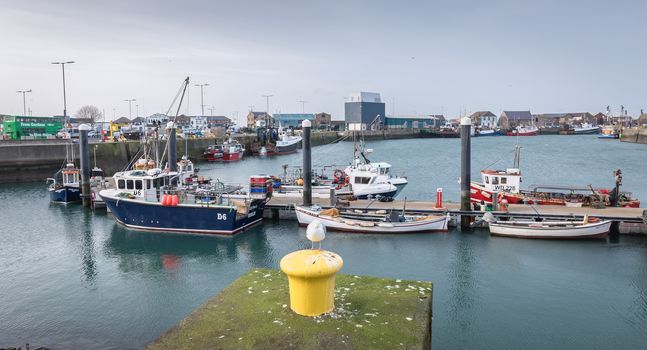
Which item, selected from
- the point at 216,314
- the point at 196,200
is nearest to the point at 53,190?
the point at 196,200

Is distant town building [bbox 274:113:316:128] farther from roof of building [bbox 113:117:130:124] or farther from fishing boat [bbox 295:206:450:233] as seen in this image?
fishing boat [bbox 295:206:450:233]

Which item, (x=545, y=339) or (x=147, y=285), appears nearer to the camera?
(x=545, y=339)

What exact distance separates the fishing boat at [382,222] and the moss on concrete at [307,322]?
15833mm

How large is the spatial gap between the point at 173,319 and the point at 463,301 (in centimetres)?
942

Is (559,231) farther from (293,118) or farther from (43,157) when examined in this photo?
(293,118)

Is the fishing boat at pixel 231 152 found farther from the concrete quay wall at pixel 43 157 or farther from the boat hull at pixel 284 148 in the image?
the concrete quay wall at pixel 43 157

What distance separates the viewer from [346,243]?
23.8 m

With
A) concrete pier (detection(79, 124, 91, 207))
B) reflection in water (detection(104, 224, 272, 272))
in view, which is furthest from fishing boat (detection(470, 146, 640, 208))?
concrete pier (detection(79, 124, 91, 207))

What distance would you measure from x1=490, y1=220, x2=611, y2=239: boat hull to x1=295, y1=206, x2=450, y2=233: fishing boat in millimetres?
2992

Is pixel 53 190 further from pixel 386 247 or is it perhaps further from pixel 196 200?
pixel 386 247

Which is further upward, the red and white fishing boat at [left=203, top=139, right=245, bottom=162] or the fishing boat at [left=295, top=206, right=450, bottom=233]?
the red and white fishing boat at [left=203, top=139, right=245, bottom=162]

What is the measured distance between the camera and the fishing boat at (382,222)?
24.6m

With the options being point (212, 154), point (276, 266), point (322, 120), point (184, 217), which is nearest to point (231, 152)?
point (212, 154)

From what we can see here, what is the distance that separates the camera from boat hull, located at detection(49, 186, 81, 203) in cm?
3650
